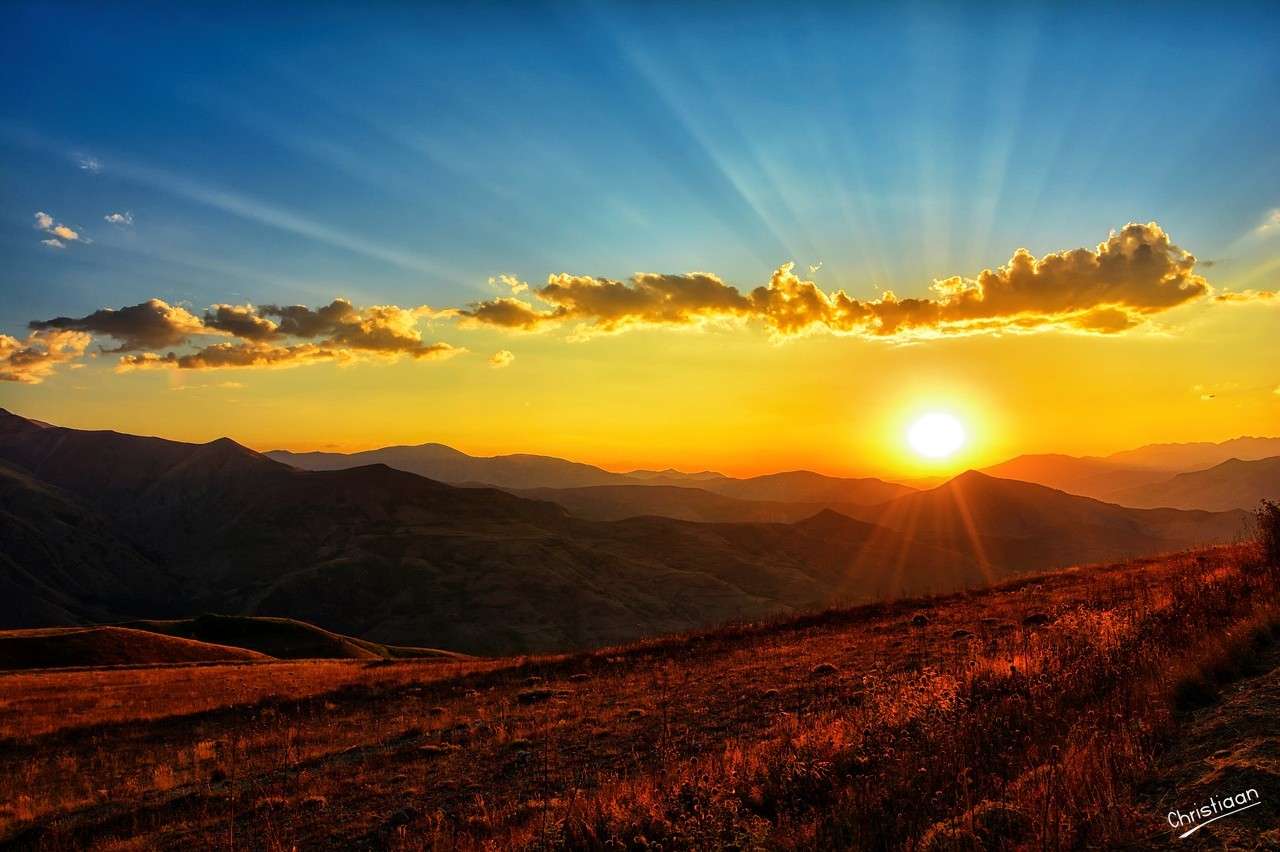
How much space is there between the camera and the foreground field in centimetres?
601

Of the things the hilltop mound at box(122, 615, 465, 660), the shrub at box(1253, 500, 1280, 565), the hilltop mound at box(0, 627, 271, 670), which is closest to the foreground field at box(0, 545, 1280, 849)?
the shrub at box(1253, 500, 1280, 565)

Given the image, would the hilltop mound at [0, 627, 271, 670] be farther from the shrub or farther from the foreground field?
the shrub

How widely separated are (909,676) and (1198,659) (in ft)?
20.2

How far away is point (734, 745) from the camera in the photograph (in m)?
10.6

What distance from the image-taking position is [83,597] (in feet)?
614

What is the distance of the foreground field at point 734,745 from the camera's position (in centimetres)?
601

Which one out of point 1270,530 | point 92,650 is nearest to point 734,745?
point 1270,530

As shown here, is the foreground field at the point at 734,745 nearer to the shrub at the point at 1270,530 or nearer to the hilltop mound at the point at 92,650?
the shrub at the point at 1270,530

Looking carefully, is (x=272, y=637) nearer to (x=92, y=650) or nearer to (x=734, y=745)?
(x=92, y=650)

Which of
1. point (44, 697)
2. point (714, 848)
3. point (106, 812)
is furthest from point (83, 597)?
point (714, 848)

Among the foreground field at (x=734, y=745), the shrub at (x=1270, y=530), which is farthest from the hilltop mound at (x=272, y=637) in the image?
the shrub at (x=1270, y=530)

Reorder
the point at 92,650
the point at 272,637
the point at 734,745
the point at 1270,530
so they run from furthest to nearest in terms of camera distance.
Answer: the point at 272,637
the point at 92,650
the point at 1270,530
the point at 734,745

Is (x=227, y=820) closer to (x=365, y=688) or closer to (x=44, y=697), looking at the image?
(x=365, y=688)

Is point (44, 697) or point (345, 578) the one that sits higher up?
point (44, 697)
